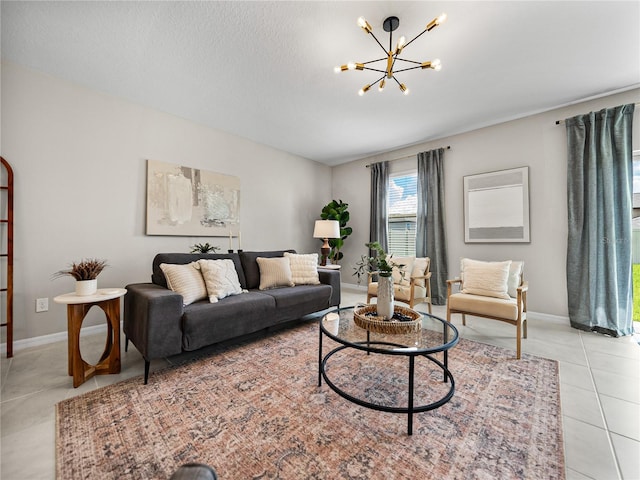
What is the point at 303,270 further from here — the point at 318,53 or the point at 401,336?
the point at 318,53

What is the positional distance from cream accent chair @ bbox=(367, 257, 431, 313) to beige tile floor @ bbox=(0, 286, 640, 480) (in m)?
0.62

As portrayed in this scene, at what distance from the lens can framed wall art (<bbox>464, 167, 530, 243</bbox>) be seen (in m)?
3.54

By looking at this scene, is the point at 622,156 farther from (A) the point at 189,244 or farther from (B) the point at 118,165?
(B) the point at 118,165

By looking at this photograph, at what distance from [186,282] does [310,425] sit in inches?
61.3

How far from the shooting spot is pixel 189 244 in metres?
3.64

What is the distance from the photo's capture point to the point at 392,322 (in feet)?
5.94

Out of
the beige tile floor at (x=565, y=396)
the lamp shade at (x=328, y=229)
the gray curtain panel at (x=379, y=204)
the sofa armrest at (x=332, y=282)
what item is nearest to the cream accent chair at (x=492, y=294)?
the beige tile floor at (x=565, y=396)

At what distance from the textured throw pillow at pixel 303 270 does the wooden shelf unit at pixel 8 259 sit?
8.43 feet

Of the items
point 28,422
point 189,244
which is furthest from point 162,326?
point 189,244

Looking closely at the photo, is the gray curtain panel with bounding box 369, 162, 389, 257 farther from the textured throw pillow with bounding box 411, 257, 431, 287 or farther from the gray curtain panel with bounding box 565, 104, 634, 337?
the gray curtain panel with bounding box 565, 104, 634, 337

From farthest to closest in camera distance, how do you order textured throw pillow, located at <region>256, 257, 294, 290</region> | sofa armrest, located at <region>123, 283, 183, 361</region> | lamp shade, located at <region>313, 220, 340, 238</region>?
Answer: lamp shade, located at <region>313, 220, 340, 238</region> < textured throw pillow, located at <region>256, 257, 294, 290</region> < sofa armrest, located at <region>123, 283, 183, 361</region>

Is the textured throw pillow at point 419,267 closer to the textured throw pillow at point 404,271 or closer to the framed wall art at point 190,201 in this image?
the textured throw pillow at point 404,271

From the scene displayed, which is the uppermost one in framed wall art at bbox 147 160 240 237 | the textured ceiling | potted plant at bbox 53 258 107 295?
the textured ceiling

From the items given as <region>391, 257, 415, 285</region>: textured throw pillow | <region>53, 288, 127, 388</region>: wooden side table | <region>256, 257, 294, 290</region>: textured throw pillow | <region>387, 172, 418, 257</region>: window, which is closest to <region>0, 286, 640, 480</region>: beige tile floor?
<region>53, 288, 127, 388</region>: wooden side table
